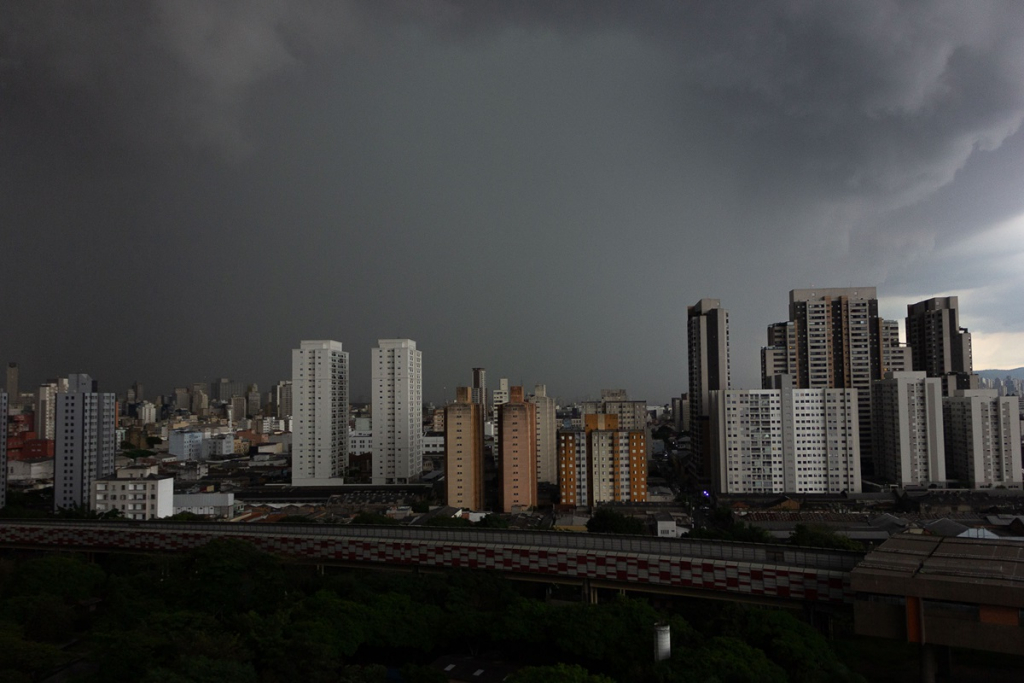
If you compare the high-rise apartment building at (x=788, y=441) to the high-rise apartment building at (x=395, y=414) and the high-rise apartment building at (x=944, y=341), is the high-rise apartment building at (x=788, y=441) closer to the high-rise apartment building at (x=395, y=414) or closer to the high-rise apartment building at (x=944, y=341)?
the high-rise apartment building at (x=944, y=341)

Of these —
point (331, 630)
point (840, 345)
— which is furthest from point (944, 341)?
point (331, 630)

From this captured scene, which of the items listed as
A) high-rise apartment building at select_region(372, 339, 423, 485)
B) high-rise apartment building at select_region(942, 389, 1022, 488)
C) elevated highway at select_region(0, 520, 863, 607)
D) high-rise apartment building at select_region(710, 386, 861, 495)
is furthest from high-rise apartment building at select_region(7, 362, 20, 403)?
high-rise apartment building at select_region(942, 389, 1022, 488)

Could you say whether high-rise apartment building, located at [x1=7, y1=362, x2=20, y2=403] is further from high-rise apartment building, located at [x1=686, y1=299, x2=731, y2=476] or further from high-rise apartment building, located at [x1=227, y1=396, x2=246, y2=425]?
high-rise apartment building, located at [x1=686, y1=299, x2=731, y2=476]

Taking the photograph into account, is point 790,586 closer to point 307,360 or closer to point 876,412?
point 876,412

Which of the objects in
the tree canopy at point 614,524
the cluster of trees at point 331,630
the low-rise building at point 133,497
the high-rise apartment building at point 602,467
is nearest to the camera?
the cluster of trees at point 331,630

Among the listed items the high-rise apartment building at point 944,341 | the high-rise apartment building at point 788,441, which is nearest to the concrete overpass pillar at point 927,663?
the high-rise apartment building at point 788,441

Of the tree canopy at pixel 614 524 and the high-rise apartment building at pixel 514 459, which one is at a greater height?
the high-rise apartment building at pixel 514 459
